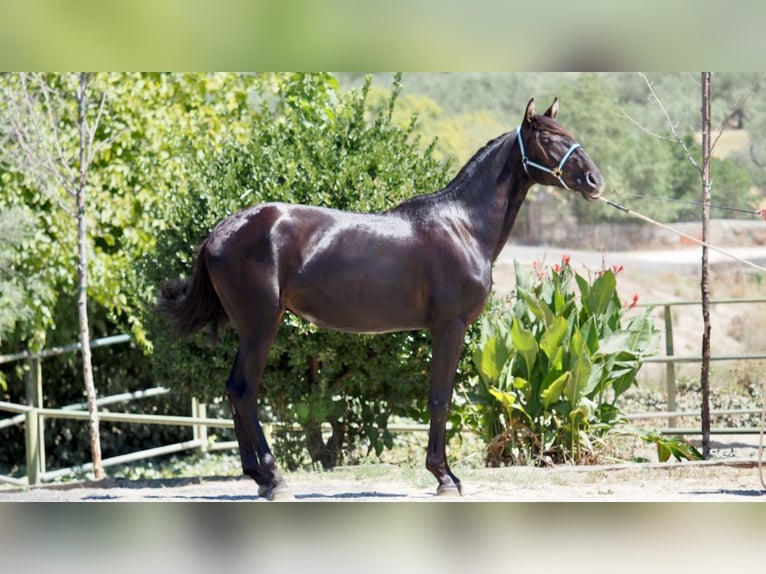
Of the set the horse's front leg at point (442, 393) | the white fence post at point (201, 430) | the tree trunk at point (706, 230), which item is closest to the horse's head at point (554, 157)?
the horse's front leg at point (442, 393)

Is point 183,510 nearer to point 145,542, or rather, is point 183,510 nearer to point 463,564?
point 145,542

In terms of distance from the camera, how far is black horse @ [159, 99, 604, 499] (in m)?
6.04

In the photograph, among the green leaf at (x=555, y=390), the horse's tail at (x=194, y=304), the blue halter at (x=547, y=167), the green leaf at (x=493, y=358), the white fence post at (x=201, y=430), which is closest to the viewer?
the blue halter at (x=547, y=167)

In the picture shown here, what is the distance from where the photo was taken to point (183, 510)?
5.51 m

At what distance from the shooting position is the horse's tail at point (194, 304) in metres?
6.34

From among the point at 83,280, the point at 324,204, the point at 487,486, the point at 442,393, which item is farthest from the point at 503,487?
the point at 83,280

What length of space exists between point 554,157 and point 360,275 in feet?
4.06

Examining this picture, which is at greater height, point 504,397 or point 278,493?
point 504,397

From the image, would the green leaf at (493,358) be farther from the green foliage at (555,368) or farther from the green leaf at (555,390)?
the green leaf at (555,390)

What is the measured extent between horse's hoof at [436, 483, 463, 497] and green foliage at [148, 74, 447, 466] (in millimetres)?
1921

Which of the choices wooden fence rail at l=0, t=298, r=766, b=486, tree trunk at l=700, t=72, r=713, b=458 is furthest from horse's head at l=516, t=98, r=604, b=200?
wooden fence rail at l=0, t=298, r=766, b=486

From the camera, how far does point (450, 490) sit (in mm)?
6023

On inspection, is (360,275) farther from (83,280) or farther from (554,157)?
(83,280)
